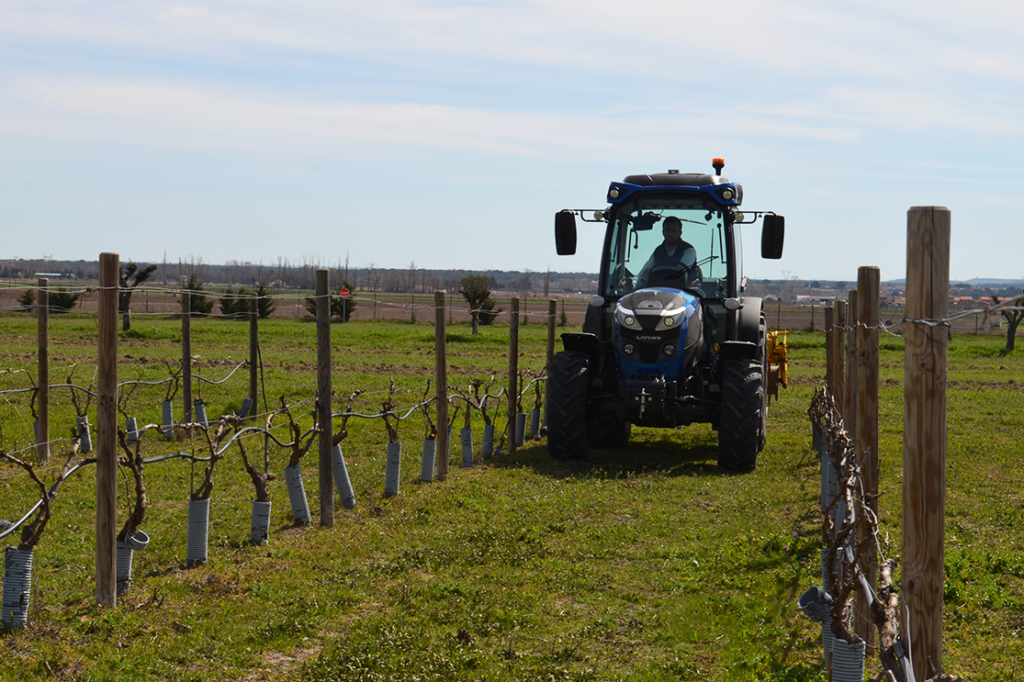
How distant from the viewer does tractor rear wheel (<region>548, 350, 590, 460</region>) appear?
11.3 m

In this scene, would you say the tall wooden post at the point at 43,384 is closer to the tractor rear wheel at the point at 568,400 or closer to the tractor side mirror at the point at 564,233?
the tractor rear wheel at the point at 568,400

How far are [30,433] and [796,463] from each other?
396 inches

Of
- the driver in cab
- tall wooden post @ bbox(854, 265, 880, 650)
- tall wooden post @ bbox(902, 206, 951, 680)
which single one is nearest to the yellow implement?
the driver in cab

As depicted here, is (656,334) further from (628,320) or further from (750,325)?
(750,325)

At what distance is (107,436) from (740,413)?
22.9ft

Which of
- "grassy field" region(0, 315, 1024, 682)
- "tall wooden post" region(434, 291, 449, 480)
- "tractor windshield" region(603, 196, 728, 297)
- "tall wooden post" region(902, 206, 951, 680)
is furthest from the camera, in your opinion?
"tractor windshield" region(603, 196, 728, 297)

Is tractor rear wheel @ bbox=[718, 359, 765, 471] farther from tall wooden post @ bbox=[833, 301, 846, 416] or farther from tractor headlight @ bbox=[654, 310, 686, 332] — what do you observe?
tall wooden post @ bbox=[833, 301, 846, 416]

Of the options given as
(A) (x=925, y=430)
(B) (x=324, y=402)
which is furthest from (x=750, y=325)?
(A) (x=925, y=430)

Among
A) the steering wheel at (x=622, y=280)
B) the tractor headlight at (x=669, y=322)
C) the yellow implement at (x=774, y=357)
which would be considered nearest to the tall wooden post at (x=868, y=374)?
the tractor headlight at (x=669, y=322)

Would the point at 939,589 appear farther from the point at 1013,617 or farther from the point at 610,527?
the point at 610,527

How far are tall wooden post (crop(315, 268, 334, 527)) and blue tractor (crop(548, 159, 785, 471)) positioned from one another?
3.41 m

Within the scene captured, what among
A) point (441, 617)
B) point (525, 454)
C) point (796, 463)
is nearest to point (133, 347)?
point (525, 454)

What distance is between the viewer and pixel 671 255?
12.1 metres

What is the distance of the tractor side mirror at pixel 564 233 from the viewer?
11766mm
